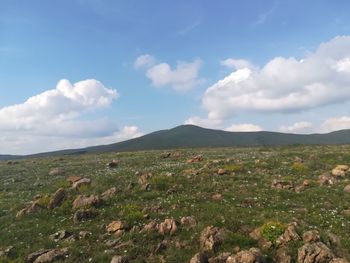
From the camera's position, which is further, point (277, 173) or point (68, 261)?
point (277, 173)

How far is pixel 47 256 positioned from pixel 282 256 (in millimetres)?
10181

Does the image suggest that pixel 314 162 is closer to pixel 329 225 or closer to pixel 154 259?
pixel 329 225

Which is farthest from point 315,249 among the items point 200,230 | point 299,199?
point 299,199

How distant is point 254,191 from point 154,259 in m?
11.1

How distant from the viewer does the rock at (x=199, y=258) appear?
675 inches

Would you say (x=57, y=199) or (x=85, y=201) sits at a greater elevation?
(x=57, y=199)

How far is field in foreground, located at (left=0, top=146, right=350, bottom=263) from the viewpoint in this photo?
60.4 ft

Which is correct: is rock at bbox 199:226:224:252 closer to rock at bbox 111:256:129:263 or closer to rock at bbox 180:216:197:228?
rock at bbox 180:216:197:228

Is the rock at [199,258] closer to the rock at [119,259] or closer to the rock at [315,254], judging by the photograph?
the rock at [119,259]

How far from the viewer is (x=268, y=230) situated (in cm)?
1917

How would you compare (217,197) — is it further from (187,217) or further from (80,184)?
(80,184)

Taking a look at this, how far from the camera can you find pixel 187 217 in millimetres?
21562

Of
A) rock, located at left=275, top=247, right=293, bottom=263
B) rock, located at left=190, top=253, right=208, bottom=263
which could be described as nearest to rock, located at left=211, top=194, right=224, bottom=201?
rock, located at left=275, top=247, right=293, bottom=263

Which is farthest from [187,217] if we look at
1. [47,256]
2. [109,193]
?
[109,193]
